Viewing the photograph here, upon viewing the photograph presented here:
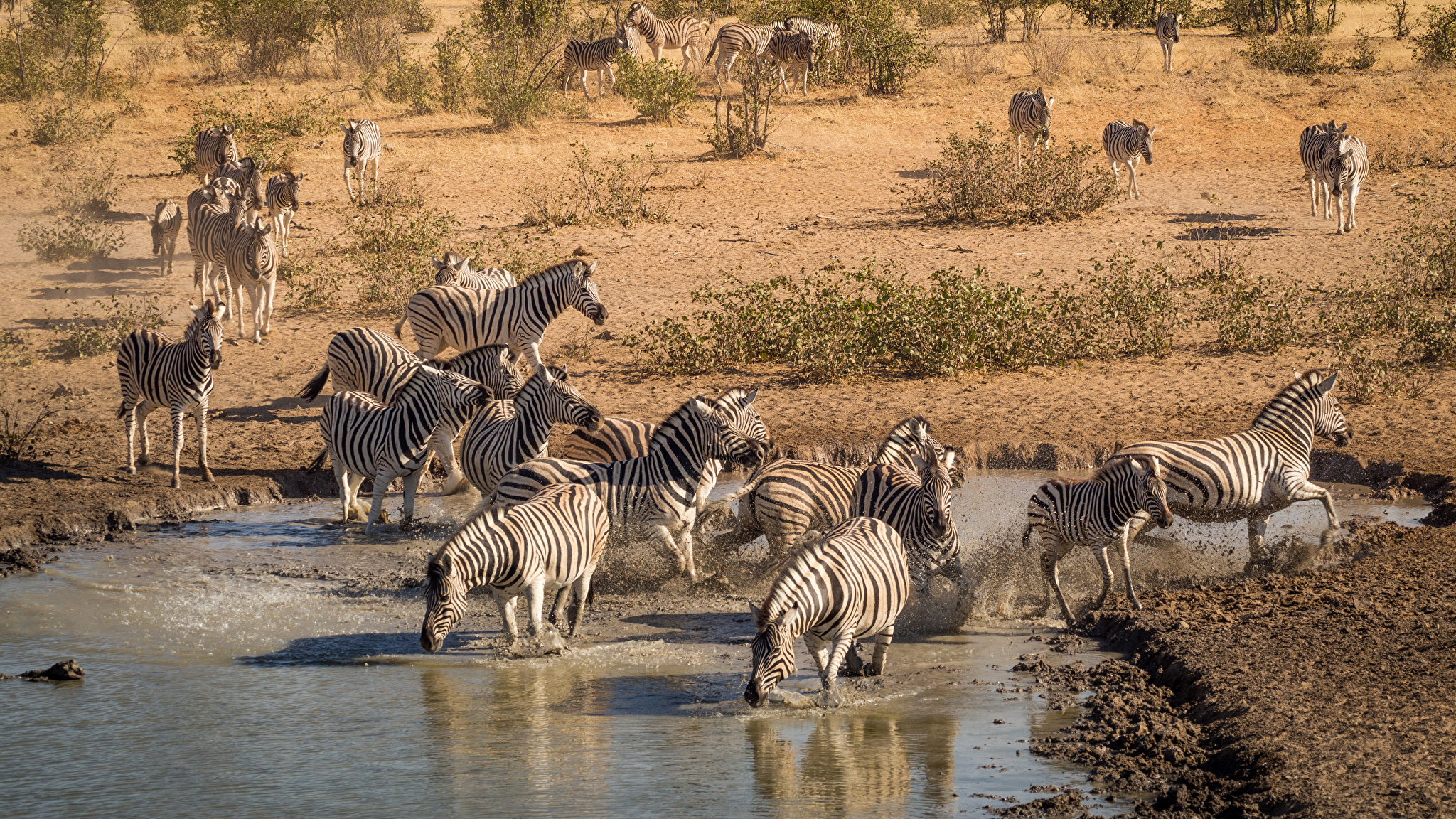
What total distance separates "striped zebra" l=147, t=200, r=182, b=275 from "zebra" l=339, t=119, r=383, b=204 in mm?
2483

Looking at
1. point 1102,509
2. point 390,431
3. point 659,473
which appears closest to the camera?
point 1102,509

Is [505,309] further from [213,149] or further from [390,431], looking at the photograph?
[213,149]

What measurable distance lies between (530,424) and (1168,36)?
21.3 m

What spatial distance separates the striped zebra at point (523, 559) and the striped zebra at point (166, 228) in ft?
37.6

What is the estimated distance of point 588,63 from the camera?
2520 cm

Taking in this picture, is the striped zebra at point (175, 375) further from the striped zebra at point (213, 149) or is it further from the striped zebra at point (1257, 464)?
the striped zebra at point (213, 149)

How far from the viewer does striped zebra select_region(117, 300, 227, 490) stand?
1089cm

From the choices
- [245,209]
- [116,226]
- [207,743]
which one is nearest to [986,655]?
[207,743]

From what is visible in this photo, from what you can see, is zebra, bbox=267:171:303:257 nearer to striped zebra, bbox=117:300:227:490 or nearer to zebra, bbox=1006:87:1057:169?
striped zebra, bbox=117:300:227:490

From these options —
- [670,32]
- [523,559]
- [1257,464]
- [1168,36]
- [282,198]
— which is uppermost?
[670,32]

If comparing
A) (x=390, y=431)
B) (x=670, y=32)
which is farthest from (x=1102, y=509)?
(x=670, y=32)

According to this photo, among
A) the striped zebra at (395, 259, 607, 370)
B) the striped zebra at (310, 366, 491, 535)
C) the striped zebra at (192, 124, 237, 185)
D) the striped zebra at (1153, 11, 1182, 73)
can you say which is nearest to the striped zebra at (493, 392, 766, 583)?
the striped zebra at (310, 366, 491, 535)

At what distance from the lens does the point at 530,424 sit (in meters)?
9.51

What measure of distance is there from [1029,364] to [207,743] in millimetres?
9348
